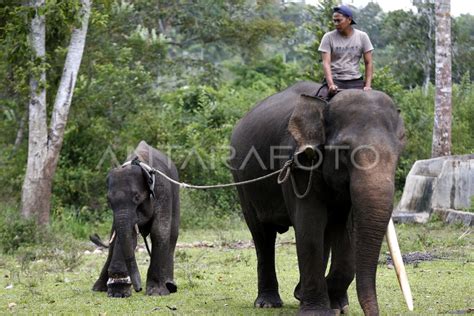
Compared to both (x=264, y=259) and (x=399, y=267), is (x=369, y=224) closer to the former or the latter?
(x=399, y=267)

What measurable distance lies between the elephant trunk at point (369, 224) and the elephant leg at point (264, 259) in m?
2.40

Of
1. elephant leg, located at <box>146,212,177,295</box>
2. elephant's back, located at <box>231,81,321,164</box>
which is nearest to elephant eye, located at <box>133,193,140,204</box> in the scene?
elephant leg, located at <box>146,212,177,295</box>

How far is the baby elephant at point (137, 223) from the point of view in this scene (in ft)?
33.9

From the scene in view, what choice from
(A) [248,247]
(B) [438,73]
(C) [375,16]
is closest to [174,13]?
(B) [438,73]

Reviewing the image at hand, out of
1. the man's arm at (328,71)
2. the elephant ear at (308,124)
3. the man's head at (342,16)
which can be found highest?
the man's head at (342,16)

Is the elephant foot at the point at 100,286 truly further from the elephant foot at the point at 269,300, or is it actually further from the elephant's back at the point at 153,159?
the elephant foot at the point at 269,300

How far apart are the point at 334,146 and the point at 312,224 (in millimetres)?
742

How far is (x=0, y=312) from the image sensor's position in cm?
930

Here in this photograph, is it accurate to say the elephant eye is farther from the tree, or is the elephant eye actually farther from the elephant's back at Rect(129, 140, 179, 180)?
the tree

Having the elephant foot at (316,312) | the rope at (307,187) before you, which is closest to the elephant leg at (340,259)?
the elephant foot at (316,312)

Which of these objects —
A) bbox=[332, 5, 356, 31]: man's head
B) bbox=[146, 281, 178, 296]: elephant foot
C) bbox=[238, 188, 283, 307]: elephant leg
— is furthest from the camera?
bbox=[146, 281, 178, 296]: elephant foot

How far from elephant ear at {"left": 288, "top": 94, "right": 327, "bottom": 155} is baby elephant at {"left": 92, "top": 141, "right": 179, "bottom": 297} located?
2933 mm

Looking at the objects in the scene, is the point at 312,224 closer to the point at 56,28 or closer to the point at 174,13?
the point at 56,28

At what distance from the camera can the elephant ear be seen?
7914 millimetres
